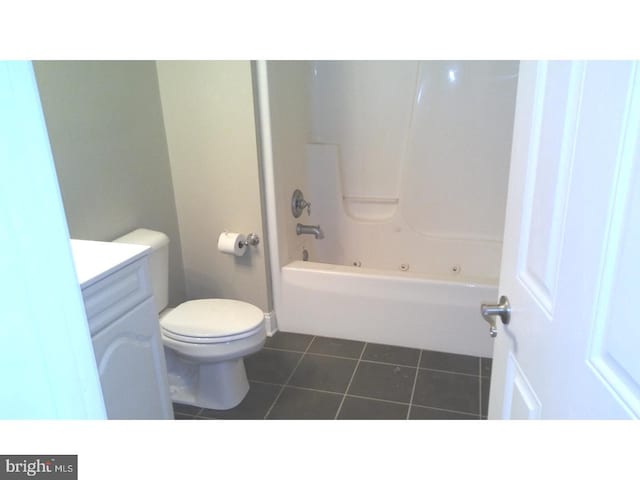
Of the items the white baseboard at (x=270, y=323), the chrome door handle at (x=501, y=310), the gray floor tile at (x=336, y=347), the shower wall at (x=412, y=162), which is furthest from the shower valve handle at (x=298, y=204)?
the chrome door handle at (x=501, y=310)

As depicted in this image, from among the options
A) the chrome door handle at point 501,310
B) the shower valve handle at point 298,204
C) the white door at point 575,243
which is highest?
the white door at point 575,243

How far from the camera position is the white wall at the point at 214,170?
2.22 meters

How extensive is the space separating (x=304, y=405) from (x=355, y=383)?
0.27 meters

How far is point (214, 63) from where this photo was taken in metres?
2.18

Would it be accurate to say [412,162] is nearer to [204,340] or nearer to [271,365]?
[271,365]

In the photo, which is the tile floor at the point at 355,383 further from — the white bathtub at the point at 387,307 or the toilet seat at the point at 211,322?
the toilet seat at the point at 211,322

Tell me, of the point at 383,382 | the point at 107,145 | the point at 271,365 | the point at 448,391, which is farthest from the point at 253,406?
the point at 107,145

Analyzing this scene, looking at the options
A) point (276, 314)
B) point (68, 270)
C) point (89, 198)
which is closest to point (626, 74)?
point (68, 270)

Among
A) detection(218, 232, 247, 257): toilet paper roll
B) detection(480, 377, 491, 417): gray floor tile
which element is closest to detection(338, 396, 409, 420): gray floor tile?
detection(480, 377, 491, 417): gray floor tile

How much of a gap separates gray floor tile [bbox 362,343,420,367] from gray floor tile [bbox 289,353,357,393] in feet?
0.36

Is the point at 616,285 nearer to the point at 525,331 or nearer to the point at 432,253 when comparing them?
the point at 525,331

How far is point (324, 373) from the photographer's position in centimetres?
223

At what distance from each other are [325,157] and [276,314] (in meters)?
1.00

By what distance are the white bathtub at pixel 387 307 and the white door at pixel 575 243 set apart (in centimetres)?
130
